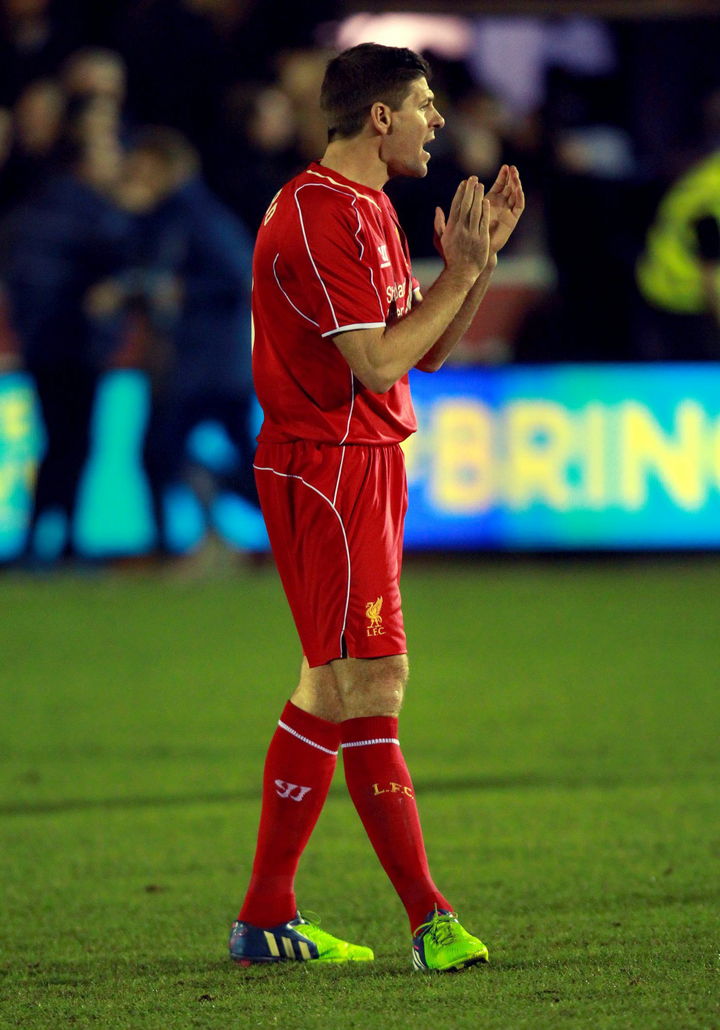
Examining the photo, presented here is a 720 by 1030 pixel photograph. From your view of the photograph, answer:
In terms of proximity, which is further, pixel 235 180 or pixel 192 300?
pixel 235 180

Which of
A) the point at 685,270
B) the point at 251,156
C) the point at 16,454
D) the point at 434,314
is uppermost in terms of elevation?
the point at 251,156

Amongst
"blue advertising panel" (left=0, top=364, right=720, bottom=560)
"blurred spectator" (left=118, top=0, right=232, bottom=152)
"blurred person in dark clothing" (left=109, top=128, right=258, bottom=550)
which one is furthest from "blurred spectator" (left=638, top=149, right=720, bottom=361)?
→ "blurred spectator" (left=118, top=0, right=232, bottom=152)

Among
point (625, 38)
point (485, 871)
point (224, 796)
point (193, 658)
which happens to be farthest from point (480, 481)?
point (485, 871)

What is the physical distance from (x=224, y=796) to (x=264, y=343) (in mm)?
2063

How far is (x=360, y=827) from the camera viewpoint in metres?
4.97

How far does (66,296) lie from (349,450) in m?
7.51

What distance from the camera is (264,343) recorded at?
359cm

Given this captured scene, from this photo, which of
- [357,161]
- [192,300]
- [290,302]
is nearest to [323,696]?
[290,302]

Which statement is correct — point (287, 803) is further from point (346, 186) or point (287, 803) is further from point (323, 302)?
point (346, 186)

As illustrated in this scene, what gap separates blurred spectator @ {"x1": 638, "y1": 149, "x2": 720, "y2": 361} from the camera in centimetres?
1118

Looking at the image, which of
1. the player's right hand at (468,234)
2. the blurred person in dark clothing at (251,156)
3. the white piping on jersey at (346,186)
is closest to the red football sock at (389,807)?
the player's right hand at (468,234)

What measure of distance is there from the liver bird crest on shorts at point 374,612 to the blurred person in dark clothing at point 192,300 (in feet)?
23.7

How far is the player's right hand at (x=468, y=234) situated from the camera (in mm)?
3459

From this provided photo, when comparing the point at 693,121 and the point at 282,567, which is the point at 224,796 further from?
the point at 693,121
